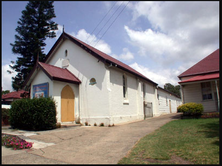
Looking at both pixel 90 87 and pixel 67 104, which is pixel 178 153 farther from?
pixel 67 104

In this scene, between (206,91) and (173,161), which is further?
(206,91)

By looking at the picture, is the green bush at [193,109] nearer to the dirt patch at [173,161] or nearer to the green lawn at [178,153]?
the green lawn at [178,153]

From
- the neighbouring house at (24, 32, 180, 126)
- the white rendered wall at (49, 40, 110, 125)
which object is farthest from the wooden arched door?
the white rendered wall at (49, 40, 110, 125)

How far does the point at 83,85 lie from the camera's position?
47.2 feet

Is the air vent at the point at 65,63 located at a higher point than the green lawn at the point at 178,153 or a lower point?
higher

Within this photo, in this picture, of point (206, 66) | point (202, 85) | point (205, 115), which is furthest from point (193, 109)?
point (206, 66)

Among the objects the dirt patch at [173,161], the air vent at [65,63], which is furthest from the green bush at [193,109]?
the air vent at [65,63]

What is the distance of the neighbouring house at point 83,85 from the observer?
12.9m

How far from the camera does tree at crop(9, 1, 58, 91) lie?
2537 centimetres

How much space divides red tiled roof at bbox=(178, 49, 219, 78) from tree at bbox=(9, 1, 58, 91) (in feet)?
69.0

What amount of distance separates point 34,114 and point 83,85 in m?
5.13

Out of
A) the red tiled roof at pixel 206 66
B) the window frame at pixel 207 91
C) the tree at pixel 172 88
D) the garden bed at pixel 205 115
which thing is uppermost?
the tree at pixel 172 88

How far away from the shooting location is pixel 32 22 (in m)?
27.3

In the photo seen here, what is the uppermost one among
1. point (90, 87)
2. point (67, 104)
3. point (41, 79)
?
point (41, 79)
